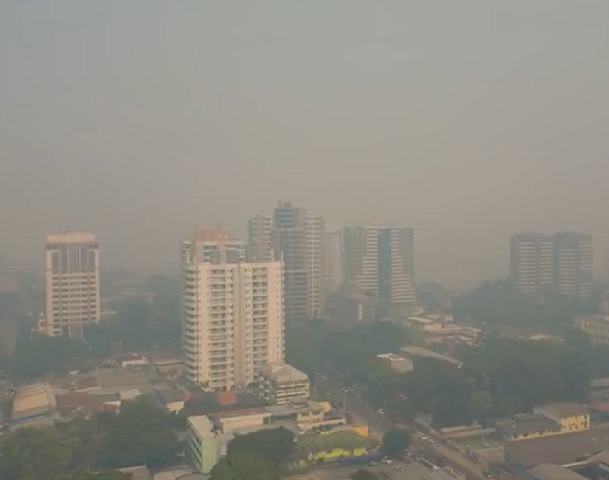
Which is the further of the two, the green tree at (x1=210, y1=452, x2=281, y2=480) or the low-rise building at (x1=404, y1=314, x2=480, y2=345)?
the low-rise building at (x1=404, y1=314, x2=480, y2=345)

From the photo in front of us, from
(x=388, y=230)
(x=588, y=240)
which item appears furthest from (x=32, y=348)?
(x=588, y=240)

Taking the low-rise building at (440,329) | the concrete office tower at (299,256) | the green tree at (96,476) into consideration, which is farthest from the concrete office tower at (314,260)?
the green tree at (96,476)

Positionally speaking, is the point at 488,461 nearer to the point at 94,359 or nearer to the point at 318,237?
the point at 94,359

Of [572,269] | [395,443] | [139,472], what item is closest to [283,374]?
[395,443]

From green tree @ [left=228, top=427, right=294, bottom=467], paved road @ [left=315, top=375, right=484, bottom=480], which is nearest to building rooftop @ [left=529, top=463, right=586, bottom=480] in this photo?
paved road @ [left=315, top=375, right=484, bottom=480]

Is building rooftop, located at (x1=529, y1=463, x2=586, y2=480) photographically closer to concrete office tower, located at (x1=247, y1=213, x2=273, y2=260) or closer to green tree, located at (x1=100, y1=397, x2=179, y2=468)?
green tree, located at (x1=100, y1=397, x2=179, y2=468)

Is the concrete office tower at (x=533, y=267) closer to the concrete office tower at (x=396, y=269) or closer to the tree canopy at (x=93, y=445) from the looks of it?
the concrete office tower at (x=396, y=269)
